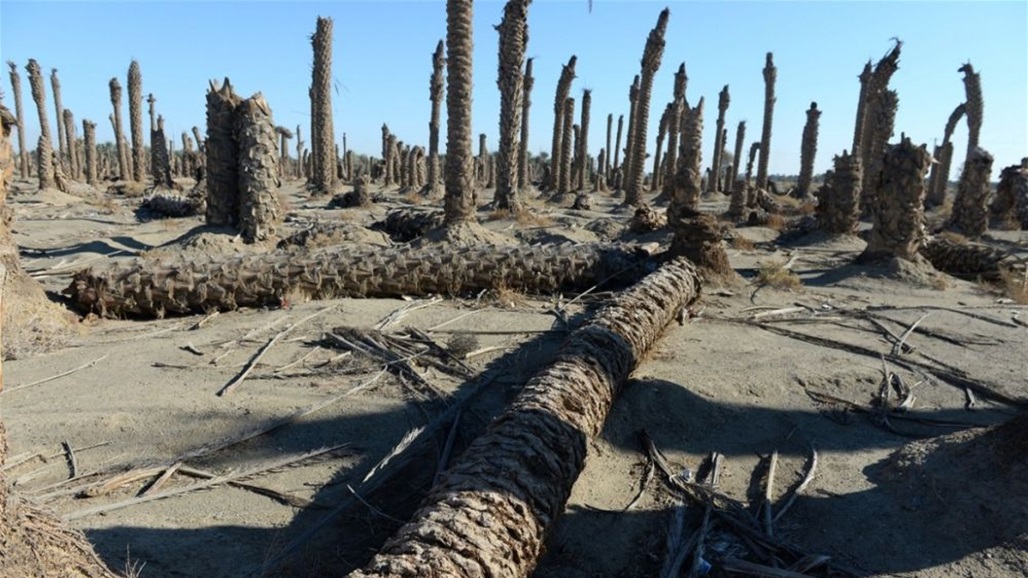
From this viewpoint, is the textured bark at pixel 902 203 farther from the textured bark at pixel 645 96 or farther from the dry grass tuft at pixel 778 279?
the textured bark at pixel 645 96

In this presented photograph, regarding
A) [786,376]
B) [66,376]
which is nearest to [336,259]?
[66,376]

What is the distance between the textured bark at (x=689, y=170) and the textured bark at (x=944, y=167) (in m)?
13.6

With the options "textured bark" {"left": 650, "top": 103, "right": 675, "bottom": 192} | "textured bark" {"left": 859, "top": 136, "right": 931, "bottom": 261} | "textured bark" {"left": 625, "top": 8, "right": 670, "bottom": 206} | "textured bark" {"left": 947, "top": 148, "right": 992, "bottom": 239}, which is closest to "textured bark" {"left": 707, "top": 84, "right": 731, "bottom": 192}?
"textured bark" {"left": 650, "top": 103, "right": 675, "bottom": 192}

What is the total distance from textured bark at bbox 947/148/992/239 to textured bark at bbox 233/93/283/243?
14.3 metres

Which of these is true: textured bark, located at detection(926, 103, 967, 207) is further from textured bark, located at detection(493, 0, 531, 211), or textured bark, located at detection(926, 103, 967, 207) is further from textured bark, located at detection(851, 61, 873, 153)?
textured bark, located at detection(493, 0, 531, 211)

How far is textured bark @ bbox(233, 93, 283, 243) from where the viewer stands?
868cm

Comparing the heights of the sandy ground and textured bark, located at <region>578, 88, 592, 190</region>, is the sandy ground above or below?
below

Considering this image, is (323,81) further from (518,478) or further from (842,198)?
(518,478)

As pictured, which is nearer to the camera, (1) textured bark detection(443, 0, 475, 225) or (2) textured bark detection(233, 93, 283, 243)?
(2) textured bark detection(233, 93, 283, 243)

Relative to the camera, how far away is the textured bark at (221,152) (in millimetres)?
8953

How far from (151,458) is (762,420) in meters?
3.55

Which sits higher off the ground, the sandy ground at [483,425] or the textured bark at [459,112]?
the textured bark at [459,112]

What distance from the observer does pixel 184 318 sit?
19.1 ft

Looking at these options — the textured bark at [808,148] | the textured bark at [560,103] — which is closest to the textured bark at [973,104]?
the textured bark at [808,148]
